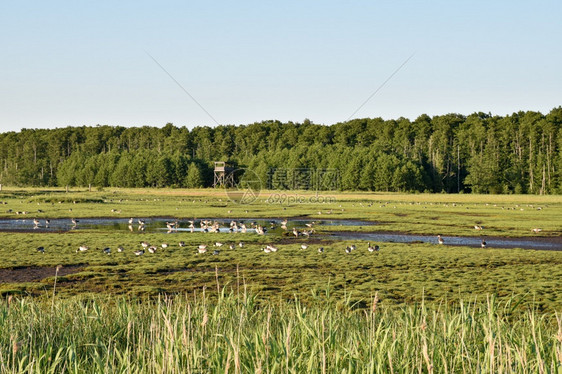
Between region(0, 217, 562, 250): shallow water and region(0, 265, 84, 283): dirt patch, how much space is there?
1270cm

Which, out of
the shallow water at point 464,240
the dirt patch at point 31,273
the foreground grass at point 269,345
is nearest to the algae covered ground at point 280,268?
the dirt patch at point 31,273

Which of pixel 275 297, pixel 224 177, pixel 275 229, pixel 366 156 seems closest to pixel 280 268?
pixel 275 297

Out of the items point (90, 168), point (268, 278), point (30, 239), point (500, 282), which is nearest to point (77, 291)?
point (268, 278)

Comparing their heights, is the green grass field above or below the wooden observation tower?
below

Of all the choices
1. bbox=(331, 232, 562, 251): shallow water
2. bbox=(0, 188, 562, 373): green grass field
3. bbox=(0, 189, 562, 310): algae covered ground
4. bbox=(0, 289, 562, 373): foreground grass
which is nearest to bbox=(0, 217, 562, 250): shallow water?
bbox=(331, 232, 562, 251): shallow water

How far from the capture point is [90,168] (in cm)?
11081

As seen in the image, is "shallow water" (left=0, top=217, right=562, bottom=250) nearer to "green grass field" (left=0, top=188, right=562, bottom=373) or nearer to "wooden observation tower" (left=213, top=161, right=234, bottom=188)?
"green grass field" (left=0, top=188, right=562, bottom=373)

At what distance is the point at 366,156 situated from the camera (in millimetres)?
93875

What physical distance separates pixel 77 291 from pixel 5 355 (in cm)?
884

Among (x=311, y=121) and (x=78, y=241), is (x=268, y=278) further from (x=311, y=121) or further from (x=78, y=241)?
(x=311, y=121)

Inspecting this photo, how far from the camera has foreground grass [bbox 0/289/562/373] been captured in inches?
204

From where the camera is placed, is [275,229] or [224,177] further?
[224,177]

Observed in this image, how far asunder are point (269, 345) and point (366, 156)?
295 feet

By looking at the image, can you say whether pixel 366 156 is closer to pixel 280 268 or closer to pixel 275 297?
pixel 280 268
